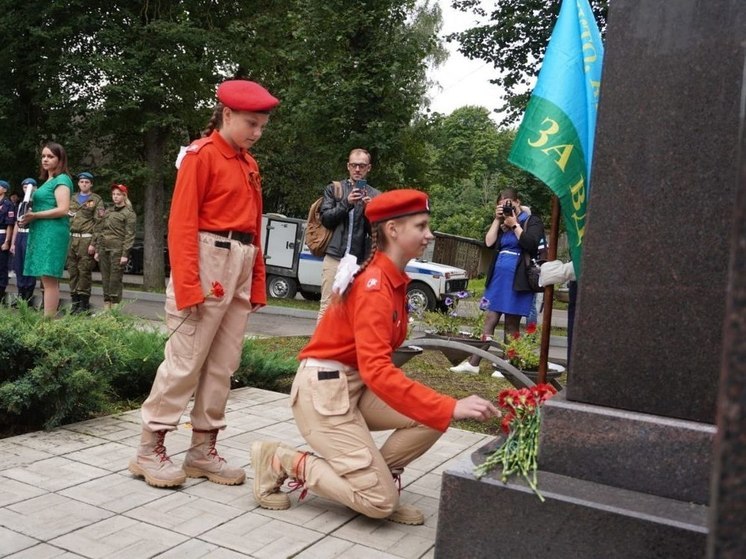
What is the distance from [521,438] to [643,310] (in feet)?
2.17

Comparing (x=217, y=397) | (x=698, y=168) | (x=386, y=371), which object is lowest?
(x=217, y=397)

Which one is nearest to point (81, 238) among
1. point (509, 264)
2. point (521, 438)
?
point (509, 264)

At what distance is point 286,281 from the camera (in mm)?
18734

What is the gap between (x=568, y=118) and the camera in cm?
434

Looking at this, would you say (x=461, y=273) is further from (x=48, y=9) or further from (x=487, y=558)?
(x=487, y=558)

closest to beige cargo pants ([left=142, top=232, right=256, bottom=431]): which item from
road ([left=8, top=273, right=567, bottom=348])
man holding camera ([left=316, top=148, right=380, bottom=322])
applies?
man holding camera ([left=316, top=148, right=380, bottom=322])

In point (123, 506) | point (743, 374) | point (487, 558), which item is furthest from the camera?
point (123, 506)

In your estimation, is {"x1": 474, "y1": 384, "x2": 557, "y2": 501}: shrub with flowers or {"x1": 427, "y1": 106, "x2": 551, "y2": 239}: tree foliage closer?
{"x1": 474, "y1": 384, "x2": 557, "y2": 501}: shrub with flowers

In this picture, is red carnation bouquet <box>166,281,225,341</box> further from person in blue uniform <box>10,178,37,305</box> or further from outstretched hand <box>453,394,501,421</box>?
person in blue uniform <box>10,178,37,305</box>

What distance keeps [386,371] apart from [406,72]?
14.3m

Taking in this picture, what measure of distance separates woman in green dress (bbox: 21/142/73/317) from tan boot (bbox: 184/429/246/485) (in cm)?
418

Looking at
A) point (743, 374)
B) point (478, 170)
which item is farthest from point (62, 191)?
point (478, 170)

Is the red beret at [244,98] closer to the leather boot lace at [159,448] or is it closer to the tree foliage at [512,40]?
the leather boot lace at [159,448]

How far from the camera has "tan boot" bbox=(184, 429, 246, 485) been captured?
3.95m
